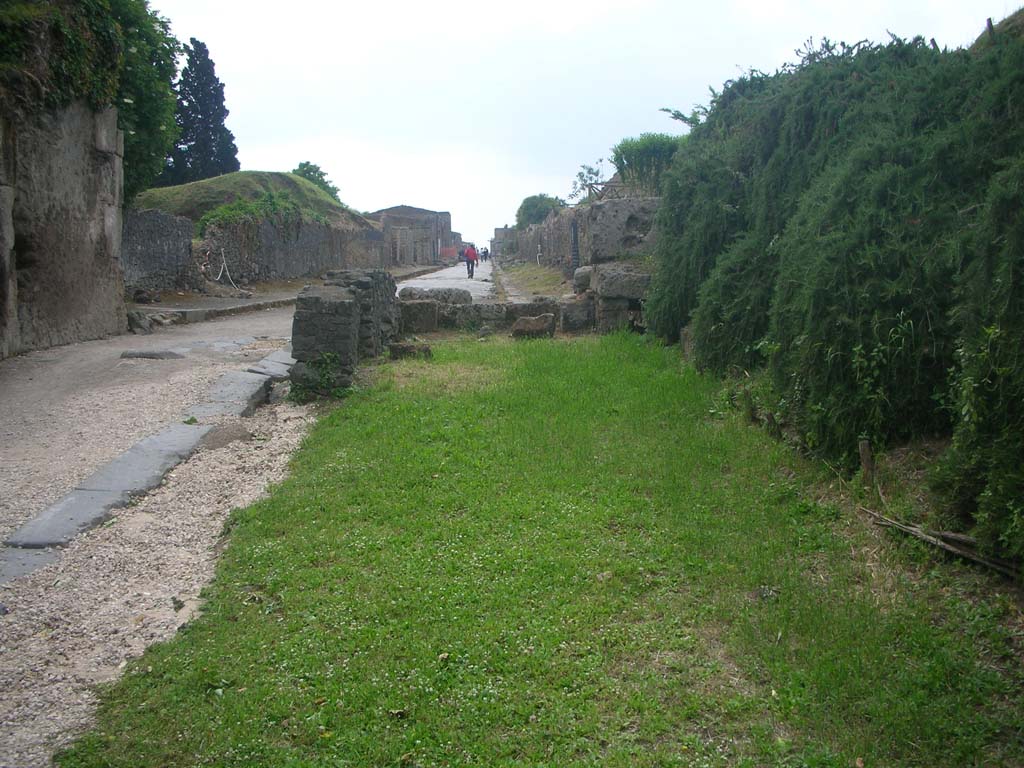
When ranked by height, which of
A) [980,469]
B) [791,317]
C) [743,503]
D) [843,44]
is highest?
[843,44]

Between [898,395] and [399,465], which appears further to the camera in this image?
[399,465]

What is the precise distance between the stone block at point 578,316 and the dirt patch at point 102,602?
829 centimetres

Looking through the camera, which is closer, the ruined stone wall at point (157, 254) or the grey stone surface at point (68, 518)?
the grey stone surface at point (68, 518)

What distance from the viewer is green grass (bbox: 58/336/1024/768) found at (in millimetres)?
3012

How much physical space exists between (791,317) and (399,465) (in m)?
3.10

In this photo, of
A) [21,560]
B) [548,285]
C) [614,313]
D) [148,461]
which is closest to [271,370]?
[148,461]

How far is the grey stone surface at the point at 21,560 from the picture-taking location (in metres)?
4.58

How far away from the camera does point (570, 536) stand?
486cm

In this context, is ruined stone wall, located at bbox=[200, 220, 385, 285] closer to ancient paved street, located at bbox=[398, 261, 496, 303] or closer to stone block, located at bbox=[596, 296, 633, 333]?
ancient paved street, located at bbox=[398, 261, 496, 303]

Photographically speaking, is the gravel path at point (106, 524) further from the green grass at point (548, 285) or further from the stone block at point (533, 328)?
the green grass at point (548, 285)

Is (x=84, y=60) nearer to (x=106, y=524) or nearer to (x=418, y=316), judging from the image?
(x=418, y=316)

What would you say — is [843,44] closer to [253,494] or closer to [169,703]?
[253,494]

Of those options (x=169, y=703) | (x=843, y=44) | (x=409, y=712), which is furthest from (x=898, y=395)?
(x=843, y=44)

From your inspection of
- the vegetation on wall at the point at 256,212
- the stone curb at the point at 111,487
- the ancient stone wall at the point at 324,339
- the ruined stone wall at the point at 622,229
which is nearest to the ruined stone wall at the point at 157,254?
the vegetation on wall at the point at 256,212
